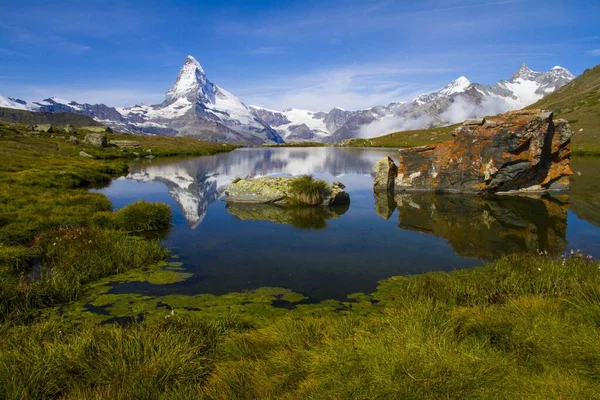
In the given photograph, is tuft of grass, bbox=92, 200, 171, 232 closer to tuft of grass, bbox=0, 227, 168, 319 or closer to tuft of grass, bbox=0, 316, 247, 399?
tuft of grass, bbox=0, 227, 168, 319

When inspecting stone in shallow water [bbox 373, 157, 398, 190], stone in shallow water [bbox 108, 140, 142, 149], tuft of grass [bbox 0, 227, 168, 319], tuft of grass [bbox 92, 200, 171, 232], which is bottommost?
tuft of grass [bbox 0, 227, 168, 319]

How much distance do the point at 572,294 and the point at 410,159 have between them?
3009 centimetres

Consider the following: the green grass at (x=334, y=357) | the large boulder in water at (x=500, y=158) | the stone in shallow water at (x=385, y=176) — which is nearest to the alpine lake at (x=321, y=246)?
the large boulder in water at (x=500, y=158)

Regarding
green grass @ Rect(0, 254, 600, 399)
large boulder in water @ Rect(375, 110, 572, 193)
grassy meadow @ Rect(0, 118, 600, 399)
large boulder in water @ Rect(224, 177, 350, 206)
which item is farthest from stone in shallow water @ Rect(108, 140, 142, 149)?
green grass @ Rect(0, 254, 600, 399)

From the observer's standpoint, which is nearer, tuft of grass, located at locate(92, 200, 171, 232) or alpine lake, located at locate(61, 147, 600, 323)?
alpine lake, located at locate(61, 147, 600, 323)

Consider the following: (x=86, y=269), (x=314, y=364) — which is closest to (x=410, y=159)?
(x=86, y=269)

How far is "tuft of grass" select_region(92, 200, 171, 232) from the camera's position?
21.4m

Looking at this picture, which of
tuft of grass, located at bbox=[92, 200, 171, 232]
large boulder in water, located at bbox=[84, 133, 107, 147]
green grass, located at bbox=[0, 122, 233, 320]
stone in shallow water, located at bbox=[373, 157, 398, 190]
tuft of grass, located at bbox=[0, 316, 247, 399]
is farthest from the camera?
large boulder in water, located at bbox=[84, 133, 107, 147]

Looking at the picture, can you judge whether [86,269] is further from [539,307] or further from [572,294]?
[572,294]

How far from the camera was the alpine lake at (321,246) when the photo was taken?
1223cm

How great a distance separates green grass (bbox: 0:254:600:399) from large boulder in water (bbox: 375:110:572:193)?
2696 centimetres

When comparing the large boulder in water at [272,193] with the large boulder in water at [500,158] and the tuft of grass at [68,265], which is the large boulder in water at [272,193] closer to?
the large boulder in water at [500,158]

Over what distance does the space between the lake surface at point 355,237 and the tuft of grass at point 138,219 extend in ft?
3.74

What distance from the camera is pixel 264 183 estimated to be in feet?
109
